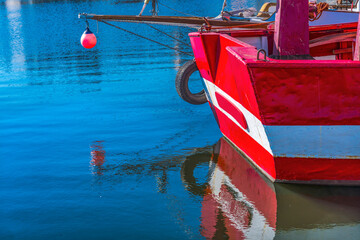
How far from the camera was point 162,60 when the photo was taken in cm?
1711

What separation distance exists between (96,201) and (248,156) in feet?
7.42

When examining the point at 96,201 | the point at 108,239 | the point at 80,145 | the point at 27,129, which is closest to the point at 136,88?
the point at 27,129

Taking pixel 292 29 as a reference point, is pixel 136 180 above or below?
below

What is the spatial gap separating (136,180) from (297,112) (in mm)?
2180

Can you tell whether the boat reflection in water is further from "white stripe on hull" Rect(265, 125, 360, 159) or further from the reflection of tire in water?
"white stripe on hull" Rect(265, 125, 360, 159)

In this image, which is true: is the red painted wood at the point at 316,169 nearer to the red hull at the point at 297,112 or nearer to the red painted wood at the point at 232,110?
the red hull at the point at 297,112

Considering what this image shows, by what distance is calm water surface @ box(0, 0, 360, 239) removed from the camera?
4789mm

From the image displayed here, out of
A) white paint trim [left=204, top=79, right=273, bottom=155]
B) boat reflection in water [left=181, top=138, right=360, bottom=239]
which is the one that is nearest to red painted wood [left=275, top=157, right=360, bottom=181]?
boat reflection in water [left=181, top=138, right=360, bottom=239]

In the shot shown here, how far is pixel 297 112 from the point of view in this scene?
16.8 ft

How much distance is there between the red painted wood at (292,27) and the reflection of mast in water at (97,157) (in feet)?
9.33

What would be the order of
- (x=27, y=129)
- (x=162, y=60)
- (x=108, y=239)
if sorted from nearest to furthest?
(x=108, y=239) → (x=27, y=129) → (x=162, y=60)

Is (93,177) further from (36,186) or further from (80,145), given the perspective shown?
(80,145)

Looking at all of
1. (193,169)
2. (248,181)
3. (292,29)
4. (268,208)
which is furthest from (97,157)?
(292,29)

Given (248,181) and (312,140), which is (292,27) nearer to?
(312,140)
